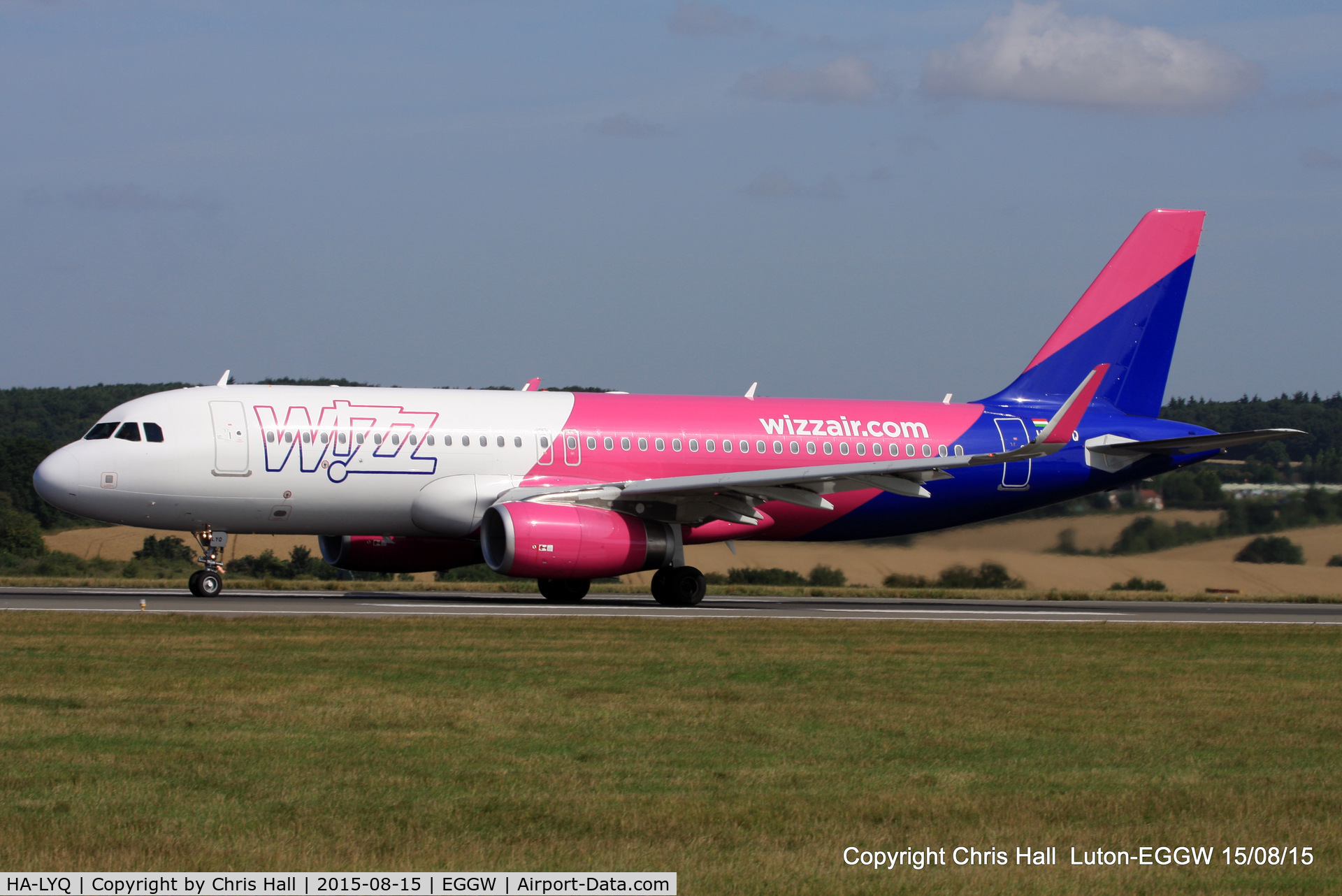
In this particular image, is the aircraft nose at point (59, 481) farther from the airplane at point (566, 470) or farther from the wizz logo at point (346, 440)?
the wizz logo at point (346, 440)

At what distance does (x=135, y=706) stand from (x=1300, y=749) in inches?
357

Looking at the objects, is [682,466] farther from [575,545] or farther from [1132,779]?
[1132,779]

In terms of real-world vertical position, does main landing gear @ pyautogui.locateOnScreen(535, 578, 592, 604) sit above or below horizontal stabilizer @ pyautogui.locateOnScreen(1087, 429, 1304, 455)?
below

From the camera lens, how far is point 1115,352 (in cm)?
3372

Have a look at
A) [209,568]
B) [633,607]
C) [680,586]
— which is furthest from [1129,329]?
[209,568]

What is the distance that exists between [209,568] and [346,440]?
3.22 m

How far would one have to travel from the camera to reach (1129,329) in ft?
111

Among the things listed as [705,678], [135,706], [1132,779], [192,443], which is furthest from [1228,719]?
[192,443]

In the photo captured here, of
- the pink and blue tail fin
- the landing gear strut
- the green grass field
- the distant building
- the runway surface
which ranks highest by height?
the pink and blue tail fin

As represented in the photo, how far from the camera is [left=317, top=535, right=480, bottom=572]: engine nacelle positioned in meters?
29.1

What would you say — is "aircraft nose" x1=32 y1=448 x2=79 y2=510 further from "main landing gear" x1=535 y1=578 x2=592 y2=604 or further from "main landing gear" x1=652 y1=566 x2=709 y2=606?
"main landing gear" x1=652 y1=566 x2=709 y2=606

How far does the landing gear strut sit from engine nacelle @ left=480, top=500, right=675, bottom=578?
463 cm

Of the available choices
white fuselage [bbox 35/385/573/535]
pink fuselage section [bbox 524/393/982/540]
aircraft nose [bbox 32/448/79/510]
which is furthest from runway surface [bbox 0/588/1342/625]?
pink fuselage section [bbox 524/393/982/540]

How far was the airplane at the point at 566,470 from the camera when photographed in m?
26.0
